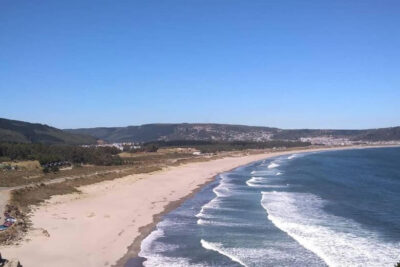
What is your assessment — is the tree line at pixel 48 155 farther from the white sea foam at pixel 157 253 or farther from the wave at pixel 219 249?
the wave at pixel 219 249

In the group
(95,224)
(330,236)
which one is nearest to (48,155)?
(95,224)

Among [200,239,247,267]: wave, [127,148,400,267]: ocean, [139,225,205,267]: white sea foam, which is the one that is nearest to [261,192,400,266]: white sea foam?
[127,148,400,267]: ocean

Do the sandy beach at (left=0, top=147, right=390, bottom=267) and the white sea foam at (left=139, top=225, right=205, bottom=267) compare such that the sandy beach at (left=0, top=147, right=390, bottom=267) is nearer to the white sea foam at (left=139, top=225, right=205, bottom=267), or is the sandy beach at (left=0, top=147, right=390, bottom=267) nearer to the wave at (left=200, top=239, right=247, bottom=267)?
the white sea foam at (left=139, top=225, right=205, bottom=267)

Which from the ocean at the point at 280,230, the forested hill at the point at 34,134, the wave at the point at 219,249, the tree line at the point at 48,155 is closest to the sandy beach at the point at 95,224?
the ocean at the point at 280,230

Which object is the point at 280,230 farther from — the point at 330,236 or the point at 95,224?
the point at 95,224

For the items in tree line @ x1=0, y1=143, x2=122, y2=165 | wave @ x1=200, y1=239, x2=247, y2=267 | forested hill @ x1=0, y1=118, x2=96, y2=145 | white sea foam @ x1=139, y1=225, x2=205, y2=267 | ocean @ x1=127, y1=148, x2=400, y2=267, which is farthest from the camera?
forested hill @ x1=0, y1=118, x2=96, y2=145

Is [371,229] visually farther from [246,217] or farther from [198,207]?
[198,207]

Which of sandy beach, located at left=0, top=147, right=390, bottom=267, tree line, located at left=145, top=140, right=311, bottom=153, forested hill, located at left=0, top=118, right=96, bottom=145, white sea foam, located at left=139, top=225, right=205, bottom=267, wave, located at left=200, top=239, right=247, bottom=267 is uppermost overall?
forested hill, located at left=0, top=118, right=96, bottom=145
